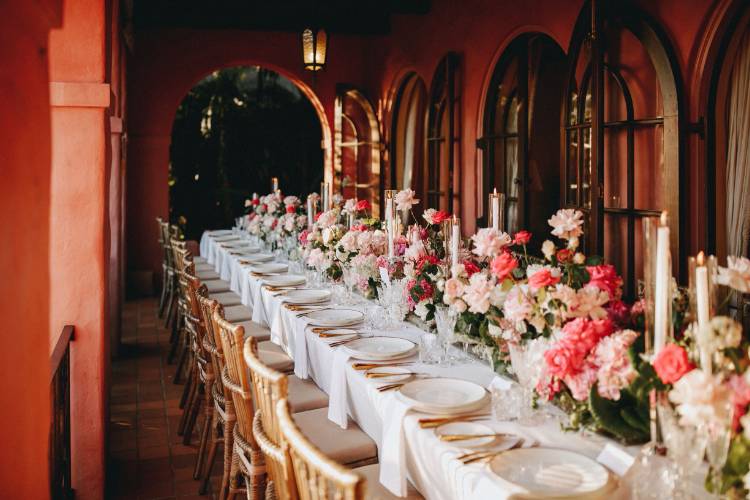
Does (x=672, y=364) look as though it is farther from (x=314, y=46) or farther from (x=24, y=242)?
(x=314, y=46)

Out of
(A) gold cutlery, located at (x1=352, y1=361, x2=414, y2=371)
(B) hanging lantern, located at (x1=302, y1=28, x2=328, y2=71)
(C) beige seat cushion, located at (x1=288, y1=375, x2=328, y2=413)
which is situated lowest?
(C) beige seat cushion, located at (x1=288, y1=375, x2=328, y2=413)

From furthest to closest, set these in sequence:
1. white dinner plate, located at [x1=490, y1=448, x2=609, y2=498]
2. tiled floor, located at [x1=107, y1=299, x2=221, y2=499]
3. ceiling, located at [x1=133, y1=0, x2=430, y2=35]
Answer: ceiling, located at [x1=133, y1=0, x2=430, y2=35], tiled floor, located at [x1=107, y1=299, x2=221, y2=499], white dinner plate, located at [x1=490, y1=448, x2=609, y2=498]

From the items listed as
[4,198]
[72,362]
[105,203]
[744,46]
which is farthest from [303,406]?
[744,46]

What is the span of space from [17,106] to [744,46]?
4.15 metres

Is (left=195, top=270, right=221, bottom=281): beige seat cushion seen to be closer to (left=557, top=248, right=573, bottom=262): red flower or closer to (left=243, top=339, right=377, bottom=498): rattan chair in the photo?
(left=243, top=339, right=377, bottom=498): rattan chair

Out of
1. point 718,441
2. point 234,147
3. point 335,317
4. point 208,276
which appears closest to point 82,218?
point 335,317

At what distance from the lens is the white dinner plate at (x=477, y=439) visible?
1931 millimetres

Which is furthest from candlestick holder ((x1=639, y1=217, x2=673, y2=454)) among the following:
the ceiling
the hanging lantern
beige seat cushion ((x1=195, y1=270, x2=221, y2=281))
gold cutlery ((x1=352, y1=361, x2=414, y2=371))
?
the ceiling

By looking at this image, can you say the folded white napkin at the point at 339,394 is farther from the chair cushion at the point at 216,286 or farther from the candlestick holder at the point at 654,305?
the chair cushion at the point at 216,286

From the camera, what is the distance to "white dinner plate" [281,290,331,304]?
4.09 meters

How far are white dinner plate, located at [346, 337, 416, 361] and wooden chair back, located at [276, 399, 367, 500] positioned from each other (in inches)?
37.9

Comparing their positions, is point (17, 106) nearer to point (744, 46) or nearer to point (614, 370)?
point (614, 370)

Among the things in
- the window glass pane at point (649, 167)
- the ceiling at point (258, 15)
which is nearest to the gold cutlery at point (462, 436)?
the window glass pane at point (649, 167)

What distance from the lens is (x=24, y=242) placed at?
4.88 feet
